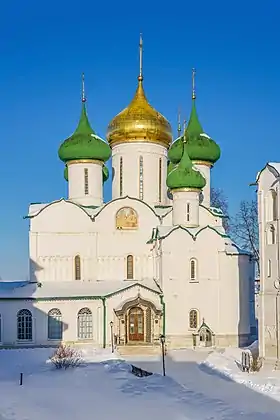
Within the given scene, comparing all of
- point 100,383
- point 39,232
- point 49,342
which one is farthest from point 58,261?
point 100,383

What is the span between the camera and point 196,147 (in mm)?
30922

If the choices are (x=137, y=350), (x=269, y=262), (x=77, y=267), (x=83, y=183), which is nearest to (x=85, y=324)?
(x=137, y=350)

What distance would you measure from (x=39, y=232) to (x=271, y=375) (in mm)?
12618

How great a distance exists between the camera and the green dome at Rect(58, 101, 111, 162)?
29047 mm

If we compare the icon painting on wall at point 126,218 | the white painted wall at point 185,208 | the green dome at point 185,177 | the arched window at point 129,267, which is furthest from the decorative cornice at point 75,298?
the green dome at point 185,177

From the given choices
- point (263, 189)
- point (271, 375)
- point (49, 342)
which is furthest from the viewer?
point (49, 342)

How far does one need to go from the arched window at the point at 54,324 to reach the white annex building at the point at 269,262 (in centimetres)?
882

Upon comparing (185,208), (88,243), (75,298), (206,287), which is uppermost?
(185,208)

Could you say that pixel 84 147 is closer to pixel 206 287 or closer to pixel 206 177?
pixel 206 177

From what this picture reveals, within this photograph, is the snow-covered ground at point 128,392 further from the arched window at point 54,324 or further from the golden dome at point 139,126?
the golden dome at point 139,126

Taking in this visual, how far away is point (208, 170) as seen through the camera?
3128 centimetres

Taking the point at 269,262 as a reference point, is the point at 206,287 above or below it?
below

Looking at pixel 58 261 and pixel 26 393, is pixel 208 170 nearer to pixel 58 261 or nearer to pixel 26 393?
pixel 58 261

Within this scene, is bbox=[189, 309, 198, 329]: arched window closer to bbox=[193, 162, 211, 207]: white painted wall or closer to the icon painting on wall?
the icon painting on wall
